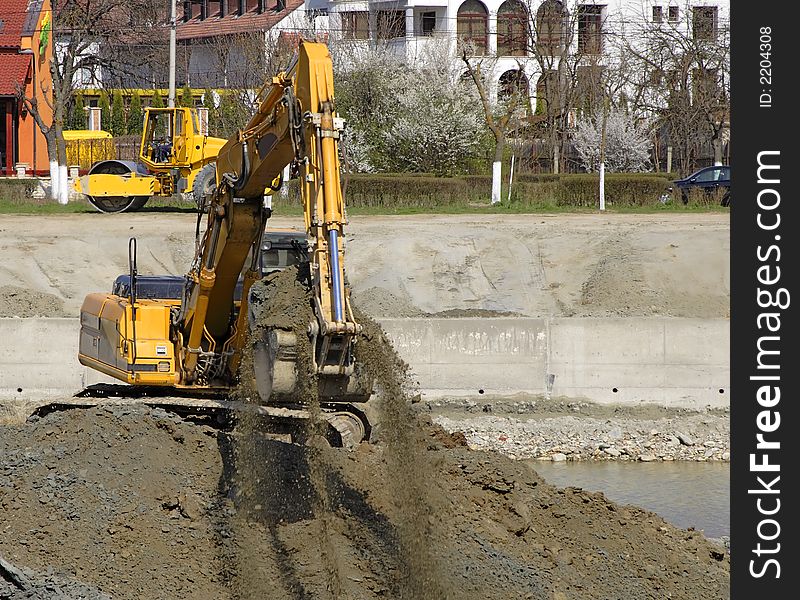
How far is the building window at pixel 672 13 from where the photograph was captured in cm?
5311

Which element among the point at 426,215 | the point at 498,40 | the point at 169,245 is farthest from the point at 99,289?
the point at 498,40

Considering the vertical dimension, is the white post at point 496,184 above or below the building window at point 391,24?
below

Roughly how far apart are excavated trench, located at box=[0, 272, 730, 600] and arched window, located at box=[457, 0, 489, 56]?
159 feet

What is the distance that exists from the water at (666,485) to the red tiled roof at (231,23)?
153 feet

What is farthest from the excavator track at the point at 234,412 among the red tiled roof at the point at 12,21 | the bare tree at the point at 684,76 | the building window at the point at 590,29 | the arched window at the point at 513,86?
the building window at the point at 590,29

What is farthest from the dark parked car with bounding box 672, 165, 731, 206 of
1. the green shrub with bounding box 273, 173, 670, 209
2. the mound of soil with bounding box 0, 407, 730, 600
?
the mound of soil with bounding box 0, 407, 730, 600

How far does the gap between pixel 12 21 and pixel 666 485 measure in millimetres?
36511

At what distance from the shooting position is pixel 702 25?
47.8 m

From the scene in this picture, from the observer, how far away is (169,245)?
26.2 meters

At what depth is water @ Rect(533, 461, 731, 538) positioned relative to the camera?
586 inches

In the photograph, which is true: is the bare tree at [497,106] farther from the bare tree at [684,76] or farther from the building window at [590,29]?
the bare tree at [684,76]

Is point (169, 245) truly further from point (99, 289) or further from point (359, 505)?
point (359, 505)

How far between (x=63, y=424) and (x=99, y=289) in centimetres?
1218

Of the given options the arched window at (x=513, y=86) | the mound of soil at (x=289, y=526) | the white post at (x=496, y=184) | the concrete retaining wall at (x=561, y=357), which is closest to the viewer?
the mound of soil at (x=289, y=526)
